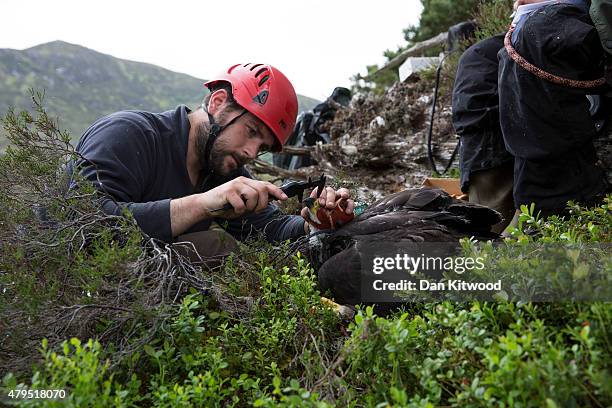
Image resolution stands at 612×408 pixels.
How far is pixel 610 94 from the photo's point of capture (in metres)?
3.55

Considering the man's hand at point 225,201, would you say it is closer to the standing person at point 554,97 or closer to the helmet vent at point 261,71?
the helmet vent at point 261,71

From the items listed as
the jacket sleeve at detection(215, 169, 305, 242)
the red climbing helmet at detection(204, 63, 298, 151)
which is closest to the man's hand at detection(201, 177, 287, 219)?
the jacket sleeve at detection(215, 169, 305, 242)

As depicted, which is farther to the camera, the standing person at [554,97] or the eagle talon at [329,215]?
the standing person at [554,97]

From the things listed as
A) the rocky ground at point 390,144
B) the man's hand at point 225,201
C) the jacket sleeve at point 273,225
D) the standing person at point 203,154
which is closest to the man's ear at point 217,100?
the standing person at point 203,154

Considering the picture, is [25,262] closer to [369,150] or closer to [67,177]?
[67,177]

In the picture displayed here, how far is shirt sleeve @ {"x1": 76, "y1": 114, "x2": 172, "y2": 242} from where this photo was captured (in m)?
3.16

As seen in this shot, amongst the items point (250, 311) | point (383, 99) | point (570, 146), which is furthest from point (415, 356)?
point (383, 99)

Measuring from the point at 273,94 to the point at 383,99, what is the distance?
15.4 ft

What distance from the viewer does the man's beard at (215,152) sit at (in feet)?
13.5

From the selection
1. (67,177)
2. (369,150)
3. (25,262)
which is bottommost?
(369,150)

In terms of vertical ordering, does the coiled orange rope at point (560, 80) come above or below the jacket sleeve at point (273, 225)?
above

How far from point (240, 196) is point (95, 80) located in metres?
156

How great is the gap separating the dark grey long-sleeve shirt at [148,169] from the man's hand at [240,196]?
0.15 m

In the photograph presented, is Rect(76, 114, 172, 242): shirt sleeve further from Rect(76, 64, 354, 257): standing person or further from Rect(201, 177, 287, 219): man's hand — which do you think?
Rect(201, 177, 287, 219): man's hand
